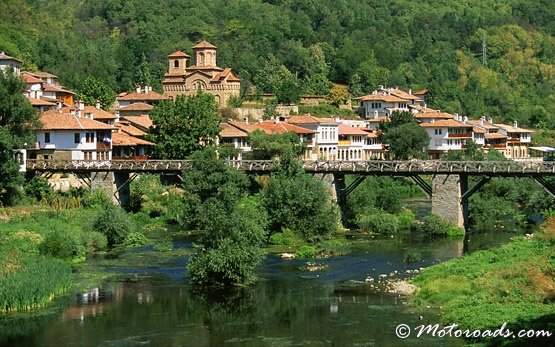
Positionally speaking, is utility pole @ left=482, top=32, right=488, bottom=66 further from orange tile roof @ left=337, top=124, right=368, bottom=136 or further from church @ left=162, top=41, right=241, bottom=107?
orange tile roof @ left=337, top=124, right=368, bottom=136

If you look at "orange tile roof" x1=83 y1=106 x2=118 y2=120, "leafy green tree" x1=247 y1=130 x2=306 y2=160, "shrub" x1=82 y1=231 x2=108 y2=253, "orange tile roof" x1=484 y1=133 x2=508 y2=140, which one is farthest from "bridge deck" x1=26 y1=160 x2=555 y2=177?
"orange tile roof" x1=484 y1=133 x2=508 y2=140

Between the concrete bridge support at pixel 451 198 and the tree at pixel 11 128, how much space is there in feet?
90.7

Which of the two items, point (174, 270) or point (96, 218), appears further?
point (96, 218)

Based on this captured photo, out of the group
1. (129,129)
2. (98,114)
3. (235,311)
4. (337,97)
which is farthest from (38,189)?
(337,97)

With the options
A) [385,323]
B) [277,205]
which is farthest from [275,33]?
[385,323]

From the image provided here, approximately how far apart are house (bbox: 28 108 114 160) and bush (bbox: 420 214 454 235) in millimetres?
27828

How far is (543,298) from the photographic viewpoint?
43.7 meters

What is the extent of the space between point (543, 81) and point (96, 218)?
137348 millimetres

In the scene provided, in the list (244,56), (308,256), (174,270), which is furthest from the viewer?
(244,56)

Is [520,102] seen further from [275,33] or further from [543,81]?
[275,33]

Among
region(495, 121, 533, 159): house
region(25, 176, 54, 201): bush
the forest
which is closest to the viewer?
region(25, 176, 54, 201): bush

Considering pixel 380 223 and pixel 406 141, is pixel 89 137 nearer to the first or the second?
pixel 380 223

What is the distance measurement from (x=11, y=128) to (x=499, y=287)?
38.9 metres

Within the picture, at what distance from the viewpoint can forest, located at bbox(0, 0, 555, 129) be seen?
139750mm
